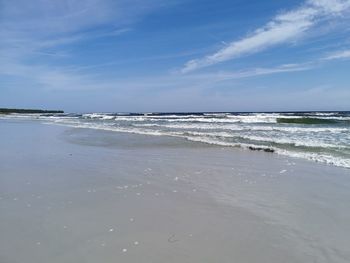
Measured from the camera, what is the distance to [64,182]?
705cm

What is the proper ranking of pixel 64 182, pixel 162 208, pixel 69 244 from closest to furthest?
1. pixel 69 244
2. pixel 162 208
3. pixel 64 182

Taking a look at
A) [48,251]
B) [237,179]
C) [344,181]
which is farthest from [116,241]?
[344,181]

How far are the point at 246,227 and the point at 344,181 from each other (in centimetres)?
382

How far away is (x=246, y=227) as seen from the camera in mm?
4559

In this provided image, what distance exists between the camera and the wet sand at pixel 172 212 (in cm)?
379

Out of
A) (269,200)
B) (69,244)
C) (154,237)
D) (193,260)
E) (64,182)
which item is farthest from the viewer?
(64,182)

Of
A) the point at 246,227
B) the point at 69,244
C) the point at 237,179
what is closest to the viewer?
the point at 69,244

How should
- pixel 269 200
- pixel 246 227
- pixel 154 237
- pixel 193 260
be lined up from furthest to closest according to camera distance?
1. pixel 269 200
2. pixel 246 227
3. pixel 154 237
4. pixel 193 260

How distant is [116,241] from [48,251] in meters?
0.75

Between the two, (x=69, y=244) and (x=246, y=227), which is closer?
(x=69, y=244)

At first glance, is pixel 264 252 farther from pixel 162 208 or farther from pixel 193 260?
pixel 162 208

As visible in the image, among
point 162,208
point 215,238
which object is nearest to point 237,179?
point 162,208

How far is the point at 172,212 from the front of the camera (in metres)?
5.19

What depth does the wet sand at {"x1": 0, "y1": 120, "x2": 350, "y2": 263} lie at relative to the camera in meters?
3.79
